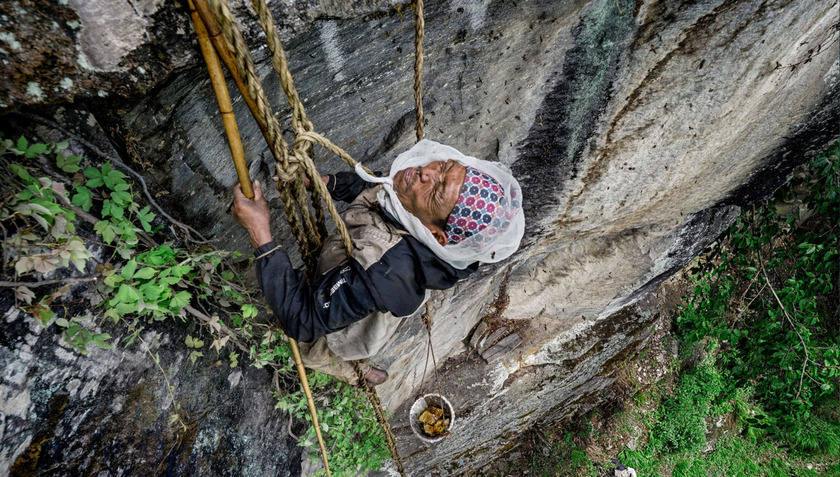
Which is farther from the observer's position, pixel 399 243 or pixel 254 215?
pixel 399 243

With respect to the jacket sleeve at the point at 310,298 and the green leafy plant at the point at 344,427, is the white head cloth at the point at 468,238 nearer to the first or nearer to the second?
the jacket sleeve at the point at 310,298

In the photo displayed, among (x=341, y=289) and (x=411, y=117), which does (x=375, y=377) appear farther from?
(x=411, y=117)

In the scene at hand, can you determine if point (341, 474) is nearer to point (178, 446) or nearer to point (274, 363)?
point (274, 363)

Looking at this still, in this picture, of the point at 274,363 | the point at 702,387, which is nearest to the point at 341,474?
the point at 274,363

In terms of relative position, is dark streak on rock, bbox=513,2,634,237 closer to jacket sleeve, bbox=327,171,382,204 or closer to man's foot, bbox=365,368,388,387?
jacket sleeve, bbox=327,171,382,204

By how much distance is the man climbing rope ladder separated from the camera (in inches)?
82.6

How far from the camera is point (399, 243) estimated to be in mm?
2229

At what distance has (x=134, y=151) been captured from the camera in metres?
2.03

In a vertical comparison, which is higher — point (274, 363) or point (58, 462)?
point (58, 462)

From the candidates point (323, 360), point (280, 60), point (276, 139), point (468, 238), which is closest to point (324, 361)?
point (323, 360)

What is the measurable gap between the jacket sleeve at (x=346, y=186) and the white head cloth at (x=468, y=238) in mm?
530

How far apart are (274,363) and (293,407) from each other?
0.41 m

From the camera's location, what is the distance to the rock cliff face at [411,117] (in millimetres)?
1674

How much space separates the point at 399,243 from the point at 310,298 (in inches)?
21.9
